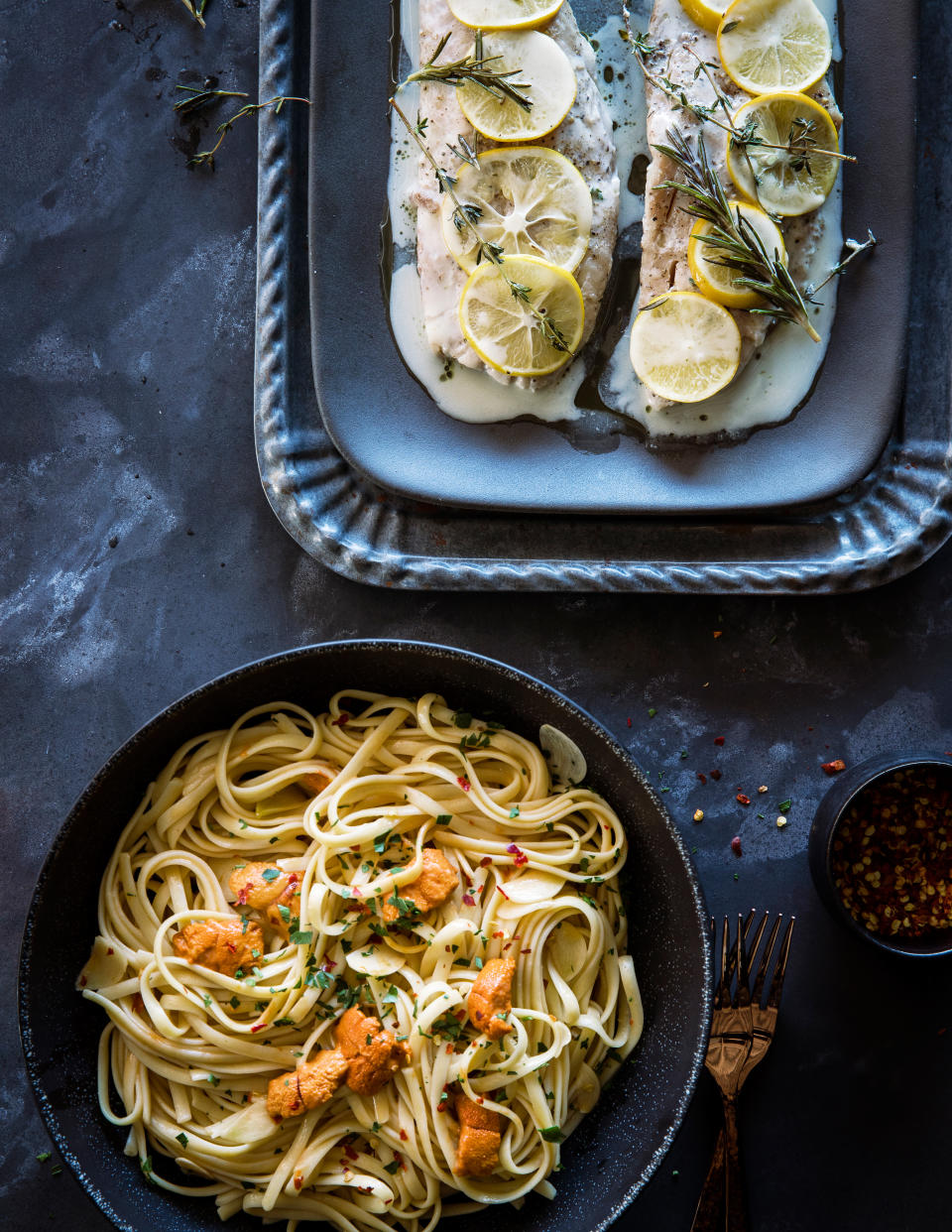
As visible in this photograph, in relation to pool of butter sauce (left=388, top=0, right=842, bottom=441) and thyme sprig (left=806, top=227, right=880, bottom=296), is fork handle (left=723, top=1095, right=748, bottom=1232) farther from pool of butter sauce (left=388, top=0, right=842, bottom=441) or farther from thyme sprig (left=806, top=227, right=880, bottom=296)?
thyme sprig (left=806, top=227, right=880, bottom=296)

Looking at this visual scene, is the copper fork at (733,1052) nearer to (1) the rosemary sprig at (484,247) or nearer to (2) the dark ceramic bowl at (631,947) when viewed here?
(2) the dark ceramic bowl at (631,947)

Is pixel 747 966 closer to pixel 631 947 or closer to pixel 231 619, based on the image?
pixel 631 947

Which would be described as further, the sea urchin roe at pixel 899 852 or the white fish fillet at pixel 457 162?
the white fish fillet at pixel 457 162

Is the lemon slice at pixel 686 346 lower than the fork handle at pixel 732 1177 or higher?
higher

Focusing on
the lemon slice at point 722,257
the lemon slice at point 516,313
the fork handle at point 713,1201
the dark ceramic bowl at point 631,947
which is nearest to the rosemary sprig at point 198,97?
the lemon slice at point 516,313

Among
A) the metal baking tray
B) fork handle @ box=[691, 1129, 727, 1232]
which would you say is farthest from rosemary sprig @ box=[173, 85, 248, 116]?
fork handle @ box=[691, 1129, 727, 1232]
